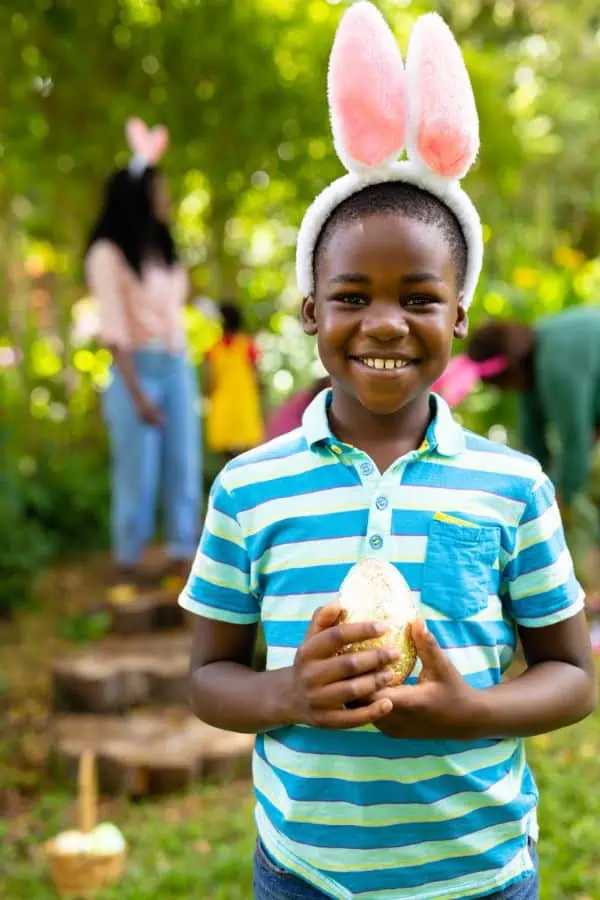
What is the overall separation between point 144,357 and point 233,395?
173cm

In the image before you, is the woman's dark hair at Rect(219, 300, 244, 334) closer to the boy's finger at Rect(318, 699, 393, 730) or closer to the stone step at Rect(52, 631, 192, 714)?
the stone step at Rect(52, 631, 192, 714)

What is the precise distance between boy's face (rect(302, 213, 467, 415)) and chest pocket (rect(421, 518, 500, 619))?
0.54 feet

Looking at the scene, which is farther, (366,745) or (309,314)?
(309,314)

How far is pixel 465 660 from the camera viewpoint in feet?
4.21

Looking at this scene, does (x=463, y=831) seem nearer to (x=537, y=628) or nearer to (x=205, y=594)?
(x=537, y=628)

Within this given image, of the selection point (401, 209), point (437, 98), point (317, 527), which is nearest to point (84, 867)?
point (317, 527)

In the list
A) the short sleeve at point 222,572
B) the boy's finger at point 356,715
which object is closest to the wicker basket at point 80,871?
the short sleeve at point 222,572

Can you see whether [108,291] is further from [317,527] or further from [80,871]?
[317,527]

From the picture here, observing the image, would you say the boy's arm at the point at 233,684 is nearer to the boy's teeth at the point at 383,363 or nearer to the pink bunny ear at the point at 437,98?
the boy's teeth at the point at 383,363

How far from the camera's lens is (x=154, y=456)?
5.06 m

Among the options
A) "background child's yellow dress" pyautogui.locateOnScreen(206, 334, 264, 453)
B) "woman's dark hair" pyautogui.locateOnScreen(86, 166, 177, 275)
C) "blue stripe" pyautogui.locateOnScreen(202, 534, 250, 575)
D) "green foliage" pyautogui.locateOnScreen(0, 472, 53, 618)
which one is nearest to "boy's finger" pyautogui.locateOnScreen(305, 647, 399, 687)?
"blue stripe" pyautogui.locateOnScreen(202, 534, 250, 575)

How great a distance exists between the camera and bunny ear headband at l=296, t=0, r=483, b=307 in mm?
1283

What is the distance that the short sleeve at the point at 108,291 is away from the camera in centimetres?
468

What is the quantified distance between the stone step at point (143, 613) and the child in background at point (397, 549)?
3648 millimetres
